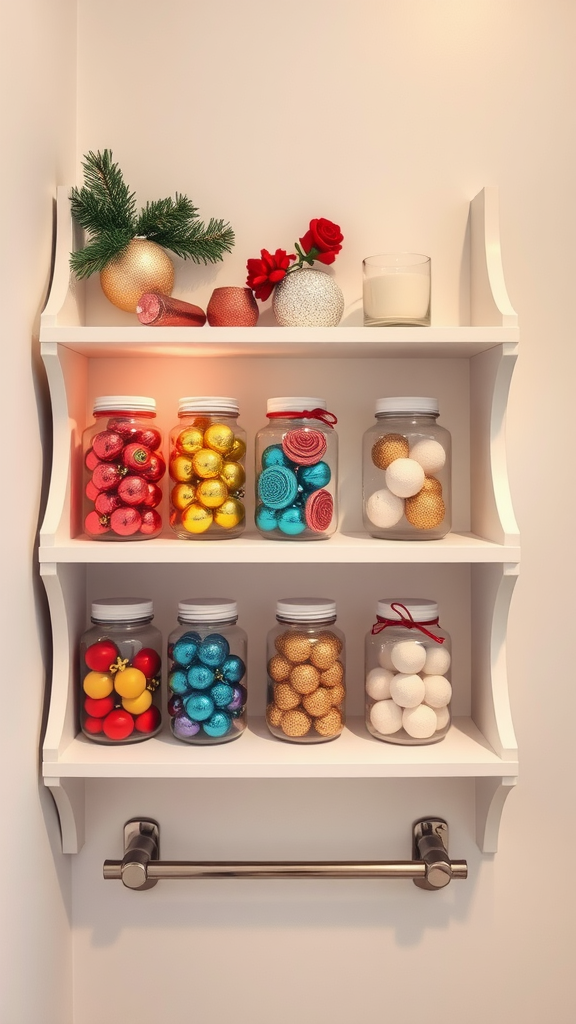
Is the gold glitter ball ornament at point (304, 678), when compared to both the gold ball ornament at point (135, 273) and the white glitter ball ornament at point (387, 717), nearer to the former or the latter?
the white glitter ball ornament at point (387, 717)

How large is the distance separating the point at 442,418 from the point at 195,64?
1.83ft

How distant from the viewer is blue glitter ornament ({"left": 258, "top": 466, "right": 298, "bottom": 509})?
938 millimetres

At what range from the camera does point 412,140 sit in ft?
3.50

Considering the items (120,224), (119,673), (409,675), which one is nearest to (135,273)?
(120,224)

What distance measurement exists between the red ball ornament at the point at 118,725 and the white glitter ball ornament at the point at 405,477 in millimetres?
410

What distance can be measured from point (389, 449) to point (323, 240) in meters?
0.27

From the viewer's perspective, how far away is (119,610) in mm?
969

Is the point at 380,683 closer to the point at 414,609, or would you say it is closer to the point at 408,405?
the point at 414,609

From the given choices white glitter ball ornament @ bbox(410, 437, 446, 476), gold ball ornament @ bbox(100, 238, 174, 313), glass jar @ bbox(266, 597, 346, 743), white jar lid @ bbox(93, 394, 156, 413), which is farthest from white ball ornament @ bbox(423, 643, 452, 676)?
gold ball ornament @ bbox(100, 238, 174, 313)

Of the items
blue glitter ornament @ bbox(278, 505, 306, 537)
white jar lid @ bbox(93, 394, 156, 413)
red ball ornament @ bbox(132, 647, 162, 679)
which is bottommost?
red ball ornament @ bbox(132, 647, 162, 679)

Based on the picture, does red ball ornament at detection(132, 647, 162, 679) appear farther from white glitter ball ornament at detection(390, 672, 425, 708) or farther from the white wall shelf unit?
white glitter ball ornament at detection(390, 672, 425, 708)

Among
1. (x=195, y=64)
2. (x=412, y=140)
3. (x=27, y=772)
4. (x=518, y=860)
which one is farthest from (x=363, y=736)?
(x=195, y=64)

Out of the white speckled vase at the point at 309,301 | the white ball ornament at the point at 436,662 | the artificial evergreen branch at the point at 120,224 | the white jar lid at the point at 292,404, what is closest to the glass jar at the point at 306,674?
the white ball ornament at the point at 436,662

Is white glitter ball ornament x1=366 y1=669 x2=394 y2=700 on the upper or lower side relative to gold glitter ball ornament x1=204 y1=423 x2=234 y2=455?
lower
